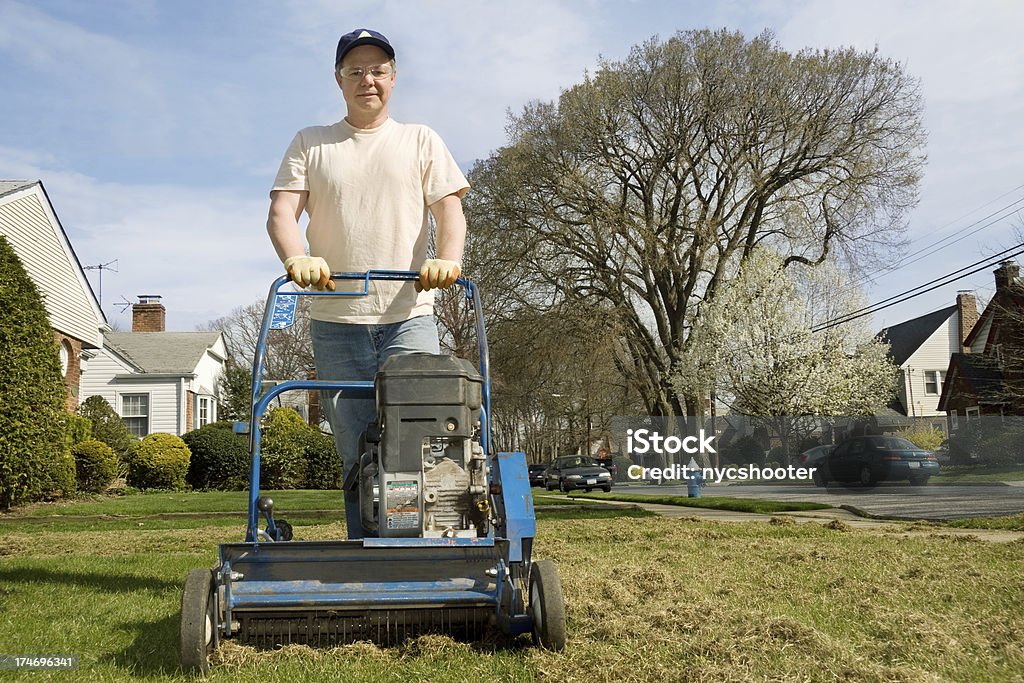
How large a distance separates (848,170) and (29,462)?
66.0ft

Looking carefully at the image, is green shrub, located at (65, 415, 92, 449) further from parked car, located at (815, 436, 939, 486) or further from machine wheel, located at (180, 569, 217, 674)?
machine wheel, located at (180, 569, 217, 674)

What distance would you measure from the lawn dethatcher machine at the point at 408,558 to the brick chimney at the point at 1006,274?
22989 mm

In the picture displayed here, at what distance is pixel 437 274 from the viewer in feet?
11.3

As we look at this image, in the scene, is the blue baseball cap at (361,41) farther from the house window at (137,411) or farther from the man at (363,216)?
the house window at (137,411)

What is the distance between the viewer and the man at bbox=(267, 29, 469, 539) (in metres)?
3.69

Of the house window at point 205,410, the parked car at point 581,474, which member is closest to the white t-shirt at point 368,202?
the parked car at point 581,474

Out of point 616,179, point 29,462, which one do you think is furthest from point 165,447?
point 616,179

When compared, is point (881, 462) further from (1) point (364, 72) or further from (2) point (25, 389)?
(1) point (364, 72)

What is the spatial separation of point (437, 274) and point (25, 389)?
36.0 feet

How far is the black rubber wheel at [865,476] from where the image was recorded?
1480cm

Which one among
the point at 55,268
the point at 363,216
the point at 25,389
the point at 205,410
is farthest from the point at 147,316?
the point at 363,216

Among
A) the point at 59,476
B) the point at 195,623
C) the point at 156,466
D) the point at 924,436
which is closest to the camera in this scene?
the point at 195,623

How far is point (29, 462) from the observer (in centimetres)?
1245

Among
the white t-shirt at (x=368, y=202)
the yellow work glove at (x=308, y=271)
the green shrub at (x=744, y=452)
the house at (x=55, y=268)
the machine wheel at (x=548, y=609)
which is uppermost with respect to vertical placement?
the house at (x=55, y=268)
